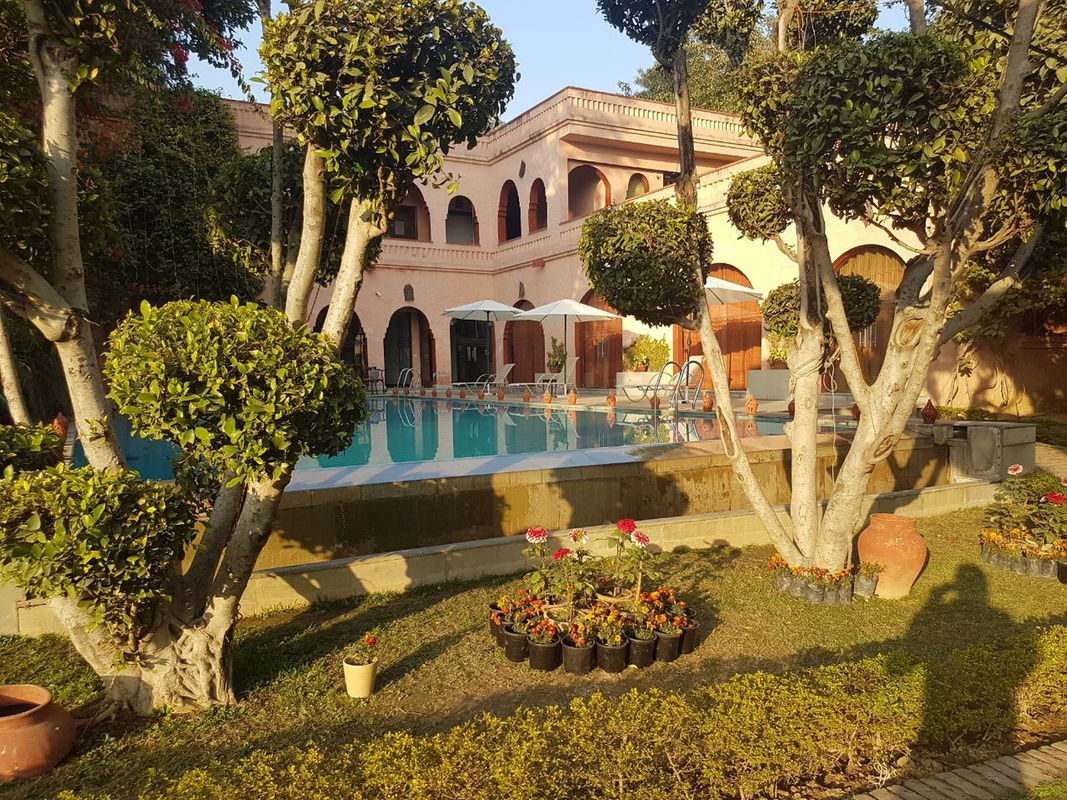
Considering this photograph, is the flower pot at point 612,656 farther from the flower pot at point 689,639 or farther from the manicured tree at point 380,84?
the manicured tree at point 380,84

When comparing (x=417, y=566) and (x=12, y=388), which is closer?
(x=12, y=388)

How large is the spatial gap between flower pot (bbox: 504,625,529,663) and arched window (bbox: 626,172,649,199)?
2160 cm

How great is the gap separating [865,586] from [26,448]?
6010 millimetres

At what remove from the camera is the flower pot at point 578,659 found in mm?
4418

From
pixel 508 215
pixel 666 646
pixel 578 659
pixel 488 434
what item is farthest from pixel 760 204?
pixel 508 215

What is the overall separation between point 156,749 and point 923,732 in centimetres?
386

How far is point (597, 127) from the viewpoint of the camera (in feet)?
74.2

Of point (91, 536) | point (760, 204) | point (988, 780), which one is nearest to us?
point (91, 536)

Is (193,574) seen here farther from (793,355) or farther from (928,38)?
(928,38)

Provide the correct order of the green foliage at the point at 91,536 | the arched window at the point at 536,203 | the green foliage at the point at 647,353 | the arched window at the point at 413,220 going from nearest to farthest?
the green foliage at the point at 91,536
the green foliage at the point at 647,353
the arched window at the point at 536,203
the arched window at the point at 413,220

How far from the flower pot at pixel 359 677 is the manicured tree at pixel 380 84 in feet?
6.18

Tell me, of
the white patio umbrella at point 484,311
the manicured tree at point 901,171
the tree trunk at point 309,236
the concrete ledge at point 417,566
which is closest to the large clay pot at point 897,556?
the manicured tree at point 901,171

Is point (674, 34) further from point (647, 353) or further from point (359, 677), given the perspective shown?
point (647, 353)

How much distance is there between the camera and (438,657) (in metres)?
4.64
